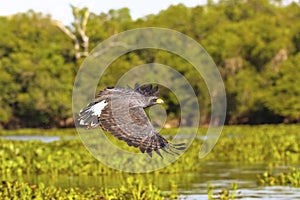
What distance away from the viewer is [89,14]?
64438mm

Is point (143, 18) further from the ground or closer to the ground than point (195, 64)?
further from the ground

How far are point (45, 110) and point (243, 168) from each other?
106ft

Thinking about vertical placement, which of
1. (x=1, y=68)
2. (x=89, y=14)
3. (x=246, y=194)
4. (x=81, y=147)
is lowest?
(x=246, y=194)

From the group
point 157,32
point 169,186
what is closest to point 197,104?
point 157,32

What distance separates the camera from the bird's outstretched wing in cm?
1392

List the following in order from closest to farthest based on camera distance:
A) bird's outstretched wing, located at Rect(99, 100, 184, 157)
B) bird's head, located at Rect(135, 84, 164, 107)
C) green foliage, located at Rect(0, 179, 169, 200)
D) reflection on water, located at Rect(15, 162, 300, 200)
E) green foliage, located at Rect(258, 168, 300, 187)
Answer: bird's outstretched wing, located at Rect(99, 100, 184, 157), bird's head, located at Rect(135, 84, 164, 107), green foliage, located at Rect(0, 179, 169, 200), reflection on water, located at Rect(15, 162, 300, 200), green foliage, located at Rect(258, 168, 300, 187)

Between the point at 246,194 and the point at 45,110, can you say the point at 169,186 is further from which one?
the point at 45,110

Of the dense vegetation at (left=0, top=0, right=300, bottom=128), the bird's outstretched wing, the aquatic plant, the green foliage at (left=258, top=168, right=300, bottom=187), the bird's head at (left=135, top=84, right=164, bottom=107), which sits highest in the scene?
the dense vegetation at (left=0, top=0, right=300, bottom=128)

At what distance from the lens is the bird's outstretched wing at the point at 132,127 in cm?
1392

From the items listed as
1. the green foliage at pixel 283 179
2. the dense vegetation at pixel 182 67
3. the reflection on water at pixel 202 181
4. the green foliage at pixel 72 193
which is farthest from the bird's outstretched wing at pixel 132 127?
the dense vegetation at pixel 182 67

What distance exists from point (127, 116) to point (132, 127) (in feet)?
0.94

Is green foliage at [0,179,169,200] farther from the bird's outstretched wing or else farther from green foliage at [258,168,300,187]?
green foliage at [258,168,300,187]

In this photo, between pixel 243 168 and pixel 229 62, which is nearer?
pixel 243 168

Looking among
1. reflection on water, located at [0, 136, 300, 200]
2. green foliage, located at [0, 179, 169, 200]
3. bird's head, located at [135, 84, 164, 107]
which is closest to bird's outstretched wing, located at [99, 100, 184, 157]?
→ bird's head, located at [135, 84, 164, 107]
